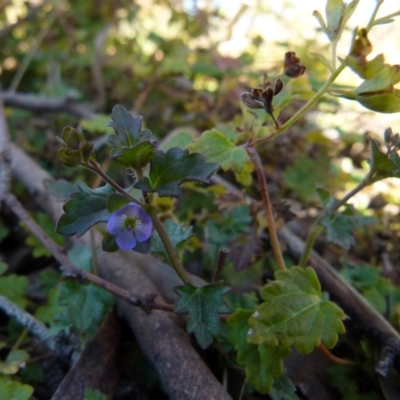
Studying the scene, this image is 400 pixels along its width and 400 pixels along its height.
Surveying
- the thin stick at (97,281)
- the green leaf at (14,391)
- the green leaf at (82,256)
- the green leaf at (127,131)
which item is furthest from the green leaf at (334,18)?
the green leaf at (14,391)

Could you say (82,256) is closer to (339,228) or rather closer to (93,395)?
(93,395)

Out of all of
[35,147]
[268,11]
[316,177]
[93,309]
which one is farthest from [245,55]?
[93,309]

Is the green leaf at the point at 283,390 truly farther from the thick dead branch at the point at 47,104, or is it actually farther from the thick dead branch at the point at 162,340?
the thick dead branch at the point at 47,104

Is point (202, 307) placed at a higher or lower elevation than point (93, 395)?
higher

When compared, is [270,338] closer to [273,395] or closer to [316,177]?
[273,395]

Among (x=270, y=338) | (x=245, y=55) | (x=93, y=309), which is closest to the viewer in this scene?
(x=270, y=338)

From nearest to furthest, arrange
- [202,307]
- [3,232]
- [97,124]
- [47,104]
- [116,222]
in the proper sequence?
[116,222], [202,307], [3,232], [97,124], [47,104]

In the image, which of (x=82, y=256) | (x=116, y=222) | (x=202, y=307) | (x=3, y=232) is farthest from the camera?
(x=3, y=232)

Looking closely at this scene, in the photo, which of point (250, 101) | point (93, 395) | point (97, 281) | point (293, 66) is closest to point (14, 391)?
point (93, 395)
